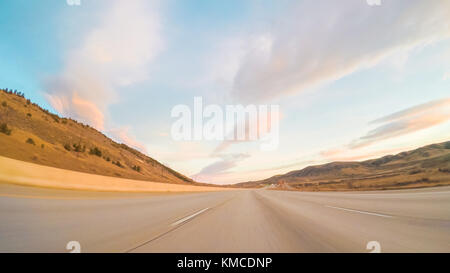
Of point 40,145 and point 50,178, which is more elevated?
point 40,145

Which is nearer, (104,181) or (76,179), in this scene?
(76,179)

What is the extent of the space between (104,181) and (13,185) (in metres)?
7.75

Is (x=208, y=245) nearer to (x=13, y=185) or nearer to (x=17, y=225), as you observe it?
(x=17, y=225)

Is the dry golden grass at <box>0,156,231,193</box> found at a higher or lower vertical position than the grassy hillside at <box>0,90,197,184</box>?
lower

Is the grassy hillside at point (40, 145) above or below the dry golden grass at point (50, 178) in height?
above

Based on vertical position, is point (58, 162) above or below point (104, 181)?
above

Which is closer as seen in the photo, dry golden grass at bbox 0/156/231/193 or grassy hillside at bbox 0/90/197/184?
dry golden grass at bbox 0/156/231/193

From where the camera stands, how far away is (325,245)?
3.82 m

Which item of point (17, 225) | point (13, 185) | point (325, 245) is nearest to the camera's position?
point (325, 245)

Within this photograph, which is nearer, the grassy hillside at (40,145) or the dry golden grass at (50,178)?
the dry golden grass at (50,178)

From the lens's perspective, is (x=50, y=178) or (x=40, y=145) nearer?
(x=50, y=178)
